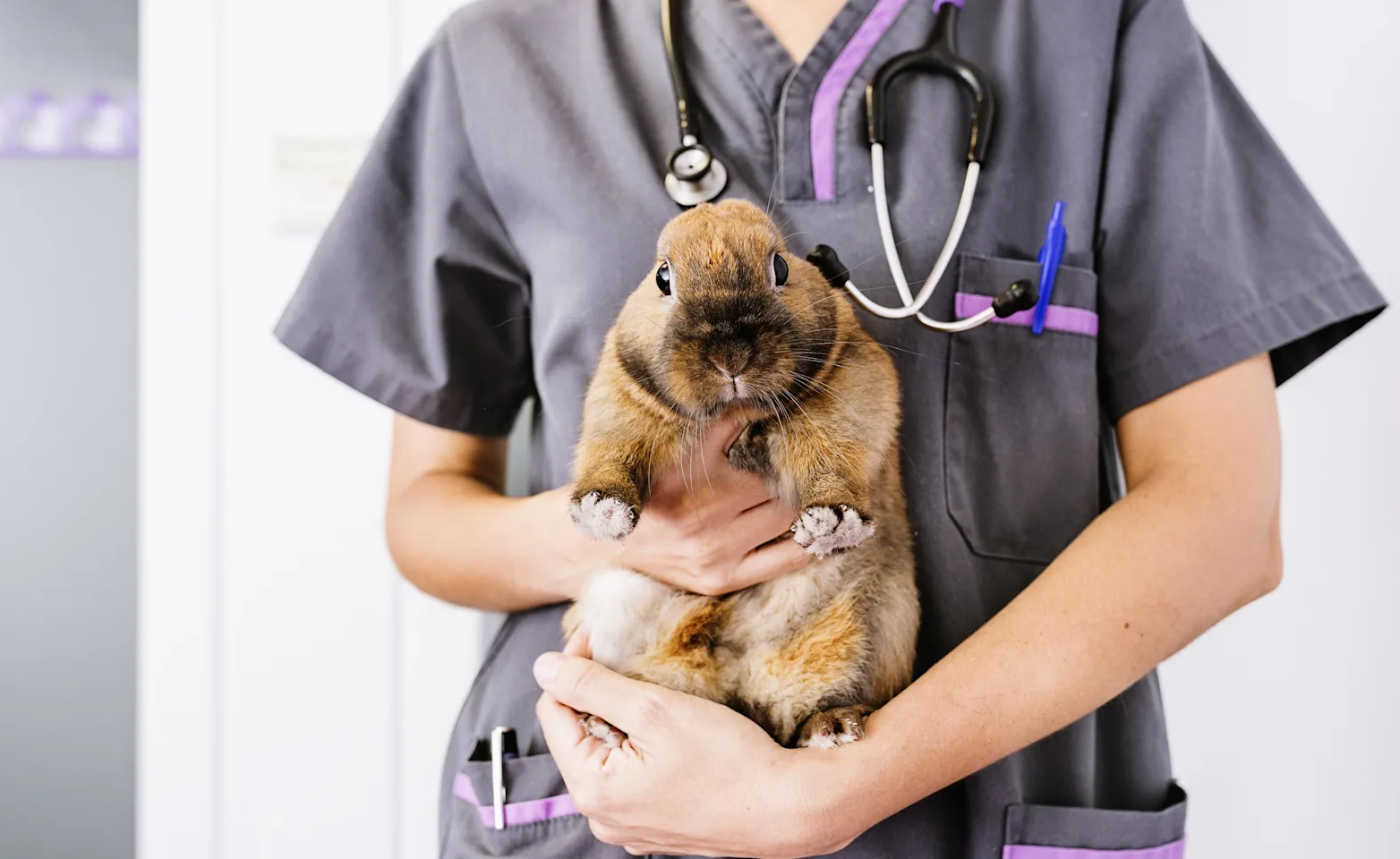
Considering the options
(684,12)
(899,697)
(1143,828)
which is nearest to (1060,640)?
(899,697)

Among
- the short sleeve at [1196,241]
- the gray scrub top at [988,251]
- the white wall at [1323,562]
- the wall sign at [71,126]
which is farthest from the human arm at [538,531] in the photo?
the white wall at [1323,562]

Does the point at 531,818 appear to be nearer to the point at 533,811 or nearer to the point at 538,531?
the point at 533,811

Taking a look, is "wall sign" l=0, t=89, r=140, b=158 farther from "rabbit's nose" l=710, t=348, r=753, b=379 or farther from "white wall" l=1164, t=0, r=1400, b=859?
"white wall" l=1164, t=0, r=1400, b=859

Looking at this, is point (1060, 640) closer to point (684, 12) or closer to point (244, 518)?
point (684, 12)

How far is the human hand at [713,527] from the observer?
1102 millimetres

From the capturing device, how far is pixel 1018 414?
122 cm

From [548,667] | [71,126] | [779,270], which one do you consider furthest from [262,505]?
[779,270]

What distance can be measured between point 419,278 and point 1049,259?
0.92m

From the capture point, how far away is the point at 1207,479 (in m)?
1.13

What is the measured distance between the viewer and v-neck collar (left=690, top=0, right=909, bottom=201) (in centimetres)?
125

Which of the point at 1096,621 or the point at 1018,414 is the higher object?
the point at 1018,414

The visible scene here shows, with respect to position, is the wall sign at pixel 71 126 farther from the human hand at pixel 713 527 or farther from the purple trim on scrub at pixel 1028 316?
the purple trim on scrub at pixel 1028 316

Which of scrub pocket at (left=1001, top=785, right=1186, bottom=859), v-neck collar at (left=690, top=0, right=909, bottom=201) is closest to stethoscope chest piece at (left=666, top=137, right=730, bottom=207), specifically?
v-neck collar at (left=690, top=0, right=909, bottom=201)

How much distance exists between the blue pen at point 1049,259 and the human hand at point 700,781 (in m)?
0.60
